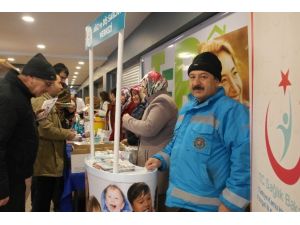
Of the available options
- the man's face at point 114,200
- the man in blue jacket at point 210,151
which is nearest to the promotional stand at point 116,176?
the man's face at point 114,200

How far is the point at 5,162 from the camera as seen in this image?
163 centimetres

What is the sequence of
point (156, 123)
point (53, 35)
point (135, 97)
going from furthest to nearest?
point (53, 35), point (135, 97), point (156, 123)

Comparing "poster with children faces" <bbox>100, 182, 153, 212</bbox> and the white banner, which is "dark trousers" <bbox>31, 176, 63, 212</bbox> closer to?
"poster with children faces" <bbox>100, 182, 153, 212</bbox>

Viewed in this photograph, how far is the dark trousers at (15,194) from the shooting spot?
1.77 m

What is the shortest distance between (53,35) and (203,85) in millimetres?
4774

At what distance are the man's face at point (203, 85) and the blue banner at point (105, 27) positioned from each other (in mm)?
494

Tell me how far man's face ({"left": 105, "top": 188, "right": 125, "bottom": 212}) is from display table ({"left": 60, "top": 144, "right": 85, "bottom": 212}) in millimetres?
1188

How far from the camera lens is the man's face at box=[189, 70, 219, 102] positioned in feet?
5.09

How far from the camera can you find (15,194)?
181cm

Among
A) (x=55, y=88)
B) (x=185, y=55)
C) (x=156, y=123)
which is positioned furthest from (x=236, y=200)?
(x=185, y=55)

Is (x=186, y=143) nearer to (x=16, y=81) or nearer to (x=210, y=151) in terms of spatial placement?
(x=210, y=151)

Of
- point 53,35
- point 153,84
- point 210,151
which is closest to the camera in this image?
point 210,151

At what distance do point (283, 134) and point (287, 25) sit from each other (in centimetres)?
33
